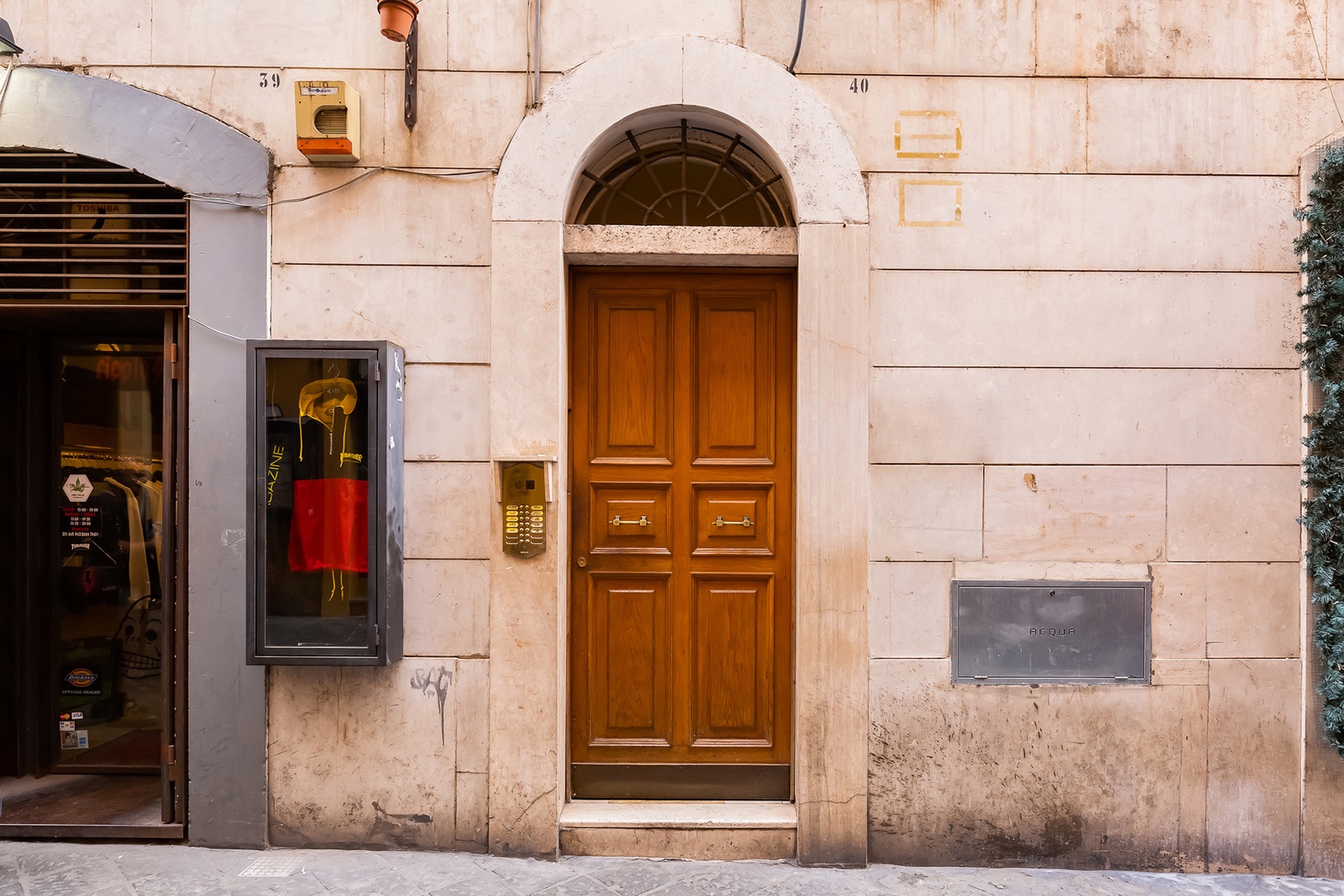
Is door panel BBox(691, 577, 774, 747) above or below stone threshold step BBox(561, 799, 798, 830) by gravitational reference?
above

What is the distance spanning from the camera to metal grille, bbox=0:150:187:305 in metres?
4.27

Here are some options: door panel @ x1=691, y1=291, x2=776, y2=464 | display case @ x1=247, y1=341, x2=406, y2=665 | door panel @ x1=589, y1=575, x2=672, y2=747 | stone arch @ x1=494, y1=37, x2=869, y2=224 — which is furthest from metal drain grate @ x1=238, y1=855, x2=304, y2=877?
stone arch @ x1=494, y1=37, x2=869, y2=224

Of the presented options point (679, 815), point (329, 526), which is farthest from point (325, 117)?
point (679, 815)

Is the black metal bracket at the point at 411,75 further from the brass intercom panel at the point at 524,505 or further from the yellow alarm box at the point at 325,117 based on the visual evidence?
the brass intercom panel at the point at 524,505

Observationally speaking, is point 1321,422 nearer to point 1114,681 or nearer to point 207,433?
point 1114,681

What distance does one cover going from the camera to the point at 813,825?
13.7 feet

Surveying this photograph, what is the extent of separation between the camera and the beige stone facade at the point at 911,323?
4230 millimetres

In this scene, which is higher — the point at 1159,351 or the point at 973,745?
the point at 1159,351

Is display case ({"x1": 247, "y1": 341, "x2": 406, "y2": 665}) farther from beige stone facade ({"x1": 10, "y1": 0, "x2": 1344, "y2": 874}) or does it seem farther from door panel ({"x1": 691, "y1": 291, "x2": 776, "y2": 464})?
door panel ({"x1": 691, "y1": 291, "x2": 776, "y2": 464})

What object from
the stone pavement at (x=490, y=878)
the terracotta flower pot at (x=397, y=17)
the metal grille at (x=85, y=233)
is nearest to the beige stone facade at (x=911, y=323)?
the stone pavement at (x=490, y=878)

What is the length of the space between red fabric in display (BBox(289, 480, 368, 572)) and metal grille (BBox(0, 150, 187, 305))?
4.66ft

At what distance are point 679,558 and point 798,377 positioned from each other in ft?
A: 4.24

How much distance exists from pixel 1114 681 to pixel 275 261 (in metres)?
5.32

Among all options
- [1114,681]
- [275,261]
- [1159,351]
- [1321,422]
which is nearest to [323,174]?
[275,261]
